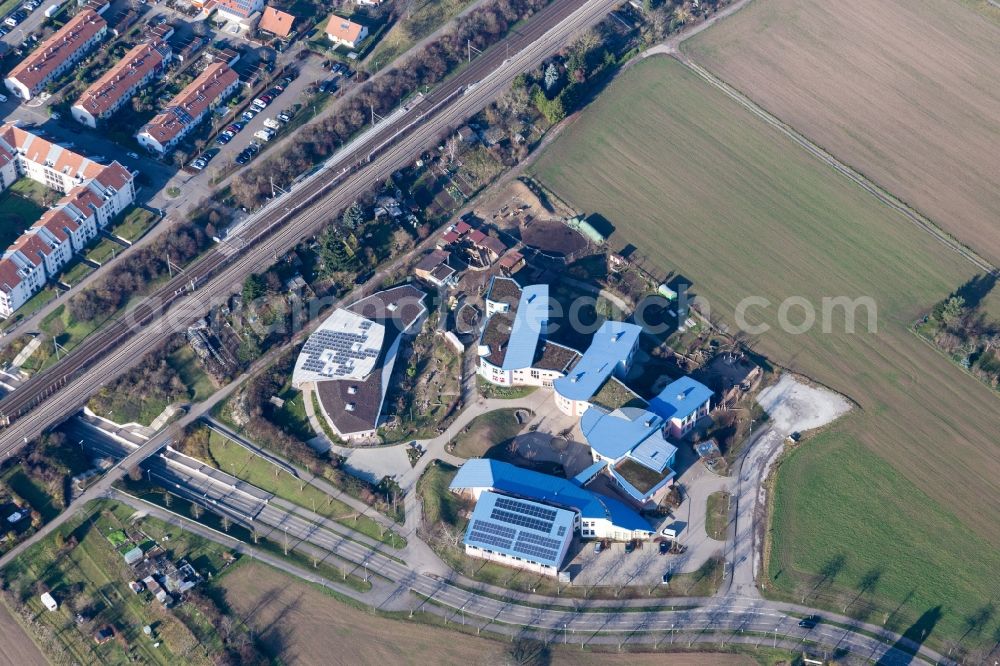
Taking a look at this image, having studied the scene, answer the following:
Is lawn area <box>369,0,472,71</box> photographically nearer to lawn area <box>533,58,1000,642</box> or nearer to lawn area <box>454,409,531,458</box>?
lawn area <box>533,58,1000,642</box>

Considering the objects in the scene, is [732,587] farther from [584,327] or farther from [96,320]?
[96,320]

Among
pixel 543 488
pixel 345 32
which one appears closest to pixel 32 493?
pixel 543 488

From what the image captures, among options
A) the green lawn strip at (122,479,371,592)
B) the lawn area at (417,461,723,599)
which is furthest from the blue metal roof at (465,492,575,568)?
the green lawn strip at (122,479,371,592)

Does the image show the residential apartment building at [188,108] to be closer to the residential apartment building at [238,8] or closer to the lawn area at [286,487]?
the residential apartment building at [238,8]

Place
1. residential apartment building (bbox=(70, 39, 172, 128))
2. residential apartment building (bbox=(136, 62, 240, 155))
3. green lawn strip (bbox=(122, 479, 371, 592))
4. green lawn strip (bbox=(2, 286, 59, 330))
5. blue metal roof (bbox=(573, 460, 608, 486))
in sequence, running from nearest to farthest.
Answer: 1. green lawn strip (bbox=(122, 479, 371, 592))
2. blue metal roof (bbox=(573, 460, 608, 486))
3. green lawn strip (bbox=(2, 286, 59, 330))
4. residential apartment building (bbox=(136, 62, 240, 155))
5. residential apartment building (bbox=(70, 39, 172, 128))

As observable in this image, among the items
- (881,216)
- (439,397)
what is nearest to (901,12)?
(881,216)

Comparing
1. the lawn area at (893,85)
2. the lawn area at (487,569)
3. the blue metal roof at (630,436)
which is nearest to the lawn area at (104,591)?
the lawn area at (487,569)

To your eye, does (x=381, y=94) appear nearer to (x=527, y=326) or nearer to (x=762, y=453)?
Answer: (x=527, y=326)
